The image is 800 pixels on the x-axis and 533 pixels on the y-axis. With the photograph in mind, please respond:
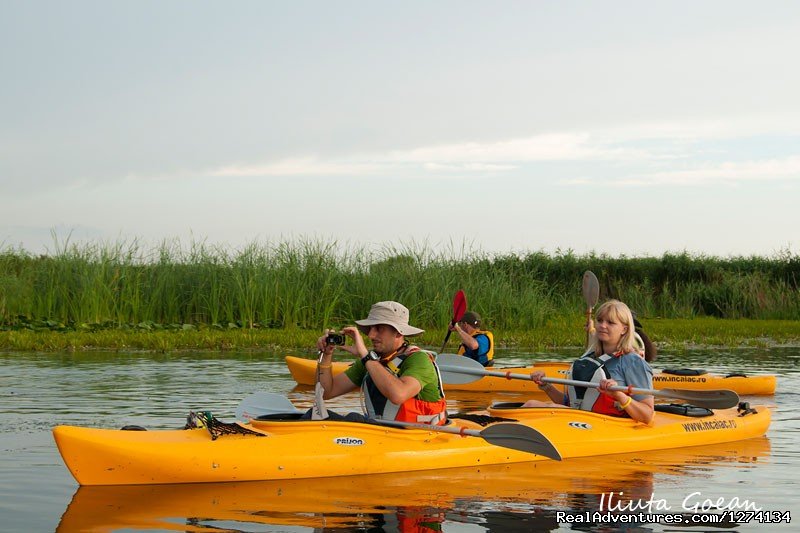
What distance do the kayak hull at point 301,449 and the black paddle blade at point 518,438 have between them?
0.37 meters

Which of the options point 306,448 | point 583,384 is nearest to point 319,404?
point 306,448

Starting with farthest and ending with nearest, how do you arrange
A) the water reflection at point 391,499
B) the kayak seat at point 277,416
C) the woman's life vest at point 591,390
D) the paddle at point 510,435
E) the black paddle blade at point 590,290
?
the black paddle blade at point 590,290, the woman's life vest at point 591,390, the kayak seat at point 277,416, the paddle at point 510,435, the water reflection at point 391,499

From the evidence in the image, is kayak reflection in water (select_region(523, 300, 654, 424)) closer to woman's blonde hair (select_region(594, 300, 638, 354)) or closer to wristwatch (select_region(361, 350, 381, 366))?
woman's blonde hair (select_region(594, 300, 638, 354))

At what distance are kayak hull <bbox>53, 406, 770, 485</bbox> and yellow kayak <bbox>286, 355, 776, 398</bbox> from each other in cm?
351

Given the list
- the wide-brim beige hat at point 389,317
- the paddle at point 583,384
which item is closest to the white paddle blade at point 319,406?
the wide-brim beige hat at point 389,317

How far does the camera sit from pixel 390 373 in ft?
24.1

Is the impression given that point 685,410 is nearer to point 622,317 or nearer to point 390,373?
point 622,317

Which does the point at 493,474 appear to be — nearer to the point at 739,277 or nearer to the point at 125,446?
the point at 125,446

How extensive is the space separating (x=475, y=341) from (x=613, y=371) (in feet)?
14.5

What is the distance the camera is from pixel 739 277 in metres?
30.0

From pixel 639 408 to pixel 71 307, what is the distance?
14319 mm

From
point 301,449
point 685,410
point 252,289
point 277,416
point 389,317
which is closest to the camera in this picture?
point 389,317

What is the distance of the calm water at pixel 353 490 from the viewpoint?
21.0ft

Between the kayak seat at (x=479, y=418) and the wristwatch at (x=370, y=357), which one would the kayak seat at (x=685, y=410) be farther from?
the wristwatch at (x=370, y=357)
